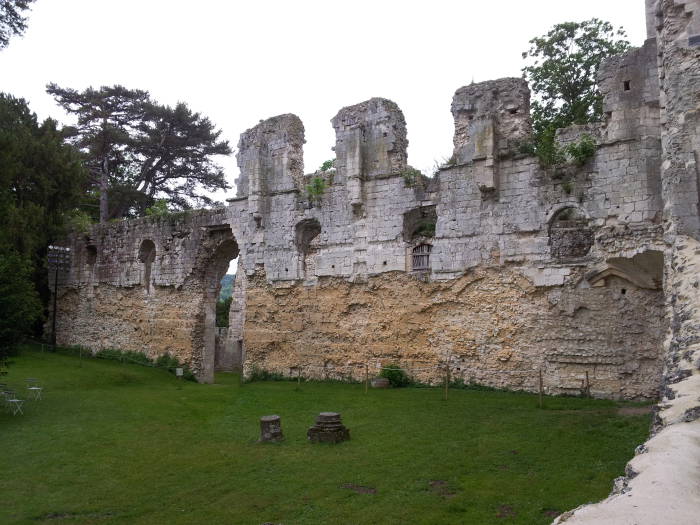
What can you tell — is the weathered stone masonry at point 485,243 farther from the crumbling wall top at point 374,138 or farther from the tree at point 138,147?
the tree at point 138,147

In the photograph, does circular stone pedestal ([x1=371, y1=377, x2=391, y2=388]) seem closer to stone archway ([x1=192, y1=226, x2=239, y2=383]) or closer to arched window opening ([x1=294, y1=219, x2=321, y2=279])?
arched window opening ([x1=294, y1=219, x2=321, y2=279])

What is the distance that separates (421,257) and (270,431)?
6172 millimetres

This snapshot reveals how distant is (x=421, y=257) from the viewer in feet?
46.4

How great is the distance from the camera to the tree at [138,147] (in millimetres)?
29281

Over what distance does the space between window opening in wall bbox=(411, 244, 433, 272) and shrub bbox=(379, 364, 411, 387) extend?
2402mm

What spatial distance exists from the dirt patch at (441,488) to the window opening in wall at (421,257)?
23.8 ft

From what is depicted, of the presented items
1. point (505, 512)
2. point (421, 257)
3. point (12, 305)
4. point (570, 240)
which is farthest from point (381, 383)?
point (12, 305)

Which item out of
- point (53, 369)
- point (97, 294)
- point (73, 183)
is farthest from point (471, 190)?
point (73, 183)

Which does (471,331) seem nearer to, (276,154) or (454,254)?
(454,254)

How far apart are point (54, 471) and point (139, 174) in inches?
961

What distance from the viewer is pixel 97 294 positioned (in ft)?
70.8

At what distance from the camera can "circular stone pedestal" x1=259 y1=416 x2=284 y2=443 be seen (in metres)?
9.56

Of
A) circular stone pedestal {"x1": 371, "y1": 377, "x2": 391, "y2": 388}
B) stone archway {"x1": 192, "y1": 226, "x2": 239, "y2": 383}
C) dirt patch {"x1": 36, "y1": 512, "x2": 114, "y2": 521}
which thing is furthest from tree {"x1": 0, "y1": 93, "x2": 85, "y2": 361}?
dirt patch {"x1": 36, "y1": 512, "x2": 114, "y2": 521}

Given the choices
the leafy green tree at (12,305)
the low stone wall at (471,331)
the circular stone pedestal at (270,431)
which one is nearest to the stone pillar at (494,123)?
the low stone wall at (471,331)
